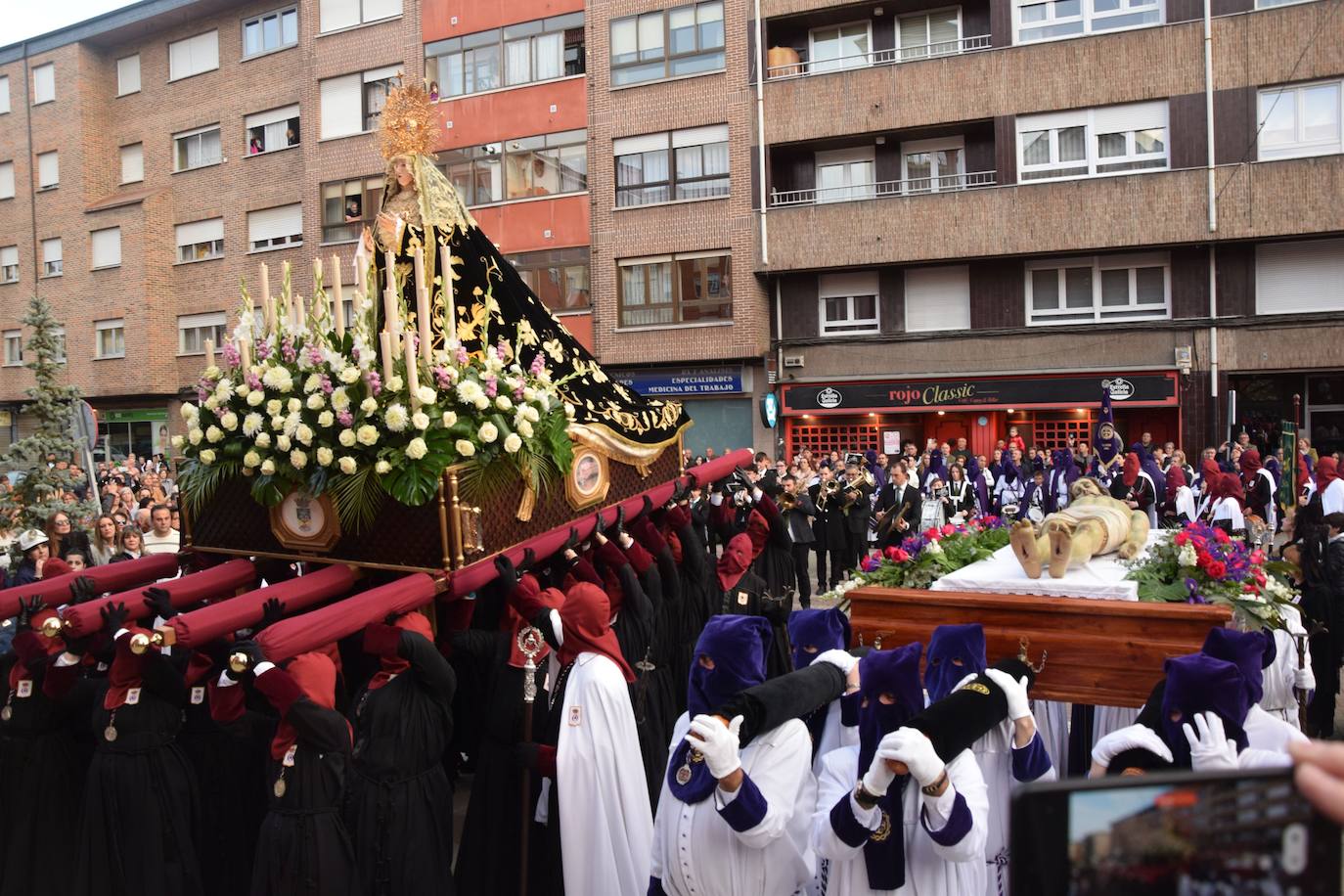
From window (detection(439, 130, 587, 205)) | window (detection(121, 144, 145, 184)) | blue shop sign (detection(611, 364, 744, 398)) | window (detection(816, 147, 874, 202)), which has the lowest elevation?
blue shop sign (detection(611, 364, 744, 398))

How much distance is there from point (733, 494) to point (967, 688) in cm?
537

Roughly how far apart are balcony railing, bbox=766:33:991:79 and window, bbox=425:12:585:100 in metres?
5.31

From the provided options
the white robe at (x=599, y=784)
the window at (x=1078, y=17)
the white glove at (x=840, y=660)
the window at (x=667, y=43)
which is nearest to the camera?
the white glove at (x=840, y=660)

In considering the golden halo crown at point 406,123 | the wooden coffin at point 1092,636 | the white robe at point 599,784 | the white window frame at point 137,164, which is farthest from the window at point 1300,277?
the white window frame at point 137,164

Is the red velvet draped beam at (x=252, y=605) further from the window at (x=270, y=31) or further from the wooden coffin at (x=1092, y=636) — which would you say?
the window at (x=270, y=31)

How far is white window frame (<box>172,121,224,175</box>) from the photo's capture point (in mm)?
27734

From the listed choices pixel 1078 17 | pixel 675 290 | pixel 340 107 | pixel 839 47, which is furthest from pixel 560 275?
pixel 1078 17

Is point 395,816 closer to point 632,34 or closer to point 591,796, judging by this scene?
point 591,796

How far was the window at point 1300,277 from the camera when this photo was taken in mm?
18266

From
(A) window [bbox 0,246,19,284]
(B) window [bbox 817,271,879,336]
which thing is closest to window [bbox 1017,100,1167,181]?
(B) window [bbox 817,271,879,336]

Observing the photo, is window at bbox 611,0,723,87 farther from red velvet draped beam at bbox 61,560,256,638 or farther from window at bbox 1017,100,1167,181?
red velvet draped beam at bbox 61,560,256,638

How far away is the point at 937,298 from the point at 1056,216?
2984 mm

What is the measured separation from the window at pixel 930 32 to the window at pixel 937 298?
467 centimetres

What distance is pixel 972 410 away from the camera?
20.6m
